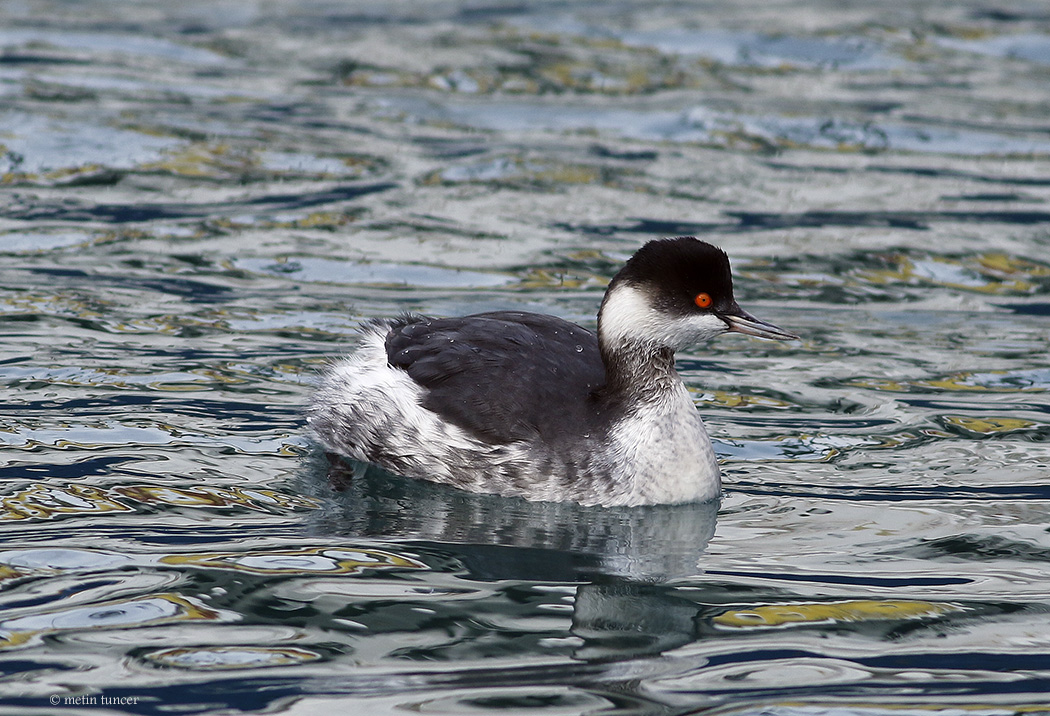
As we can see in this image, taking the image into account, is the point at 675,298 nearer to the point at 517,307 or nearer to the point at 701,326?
the point at 701,326

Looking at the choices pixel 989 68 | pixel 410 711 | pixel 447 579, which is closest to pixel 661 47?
pixel 989 68

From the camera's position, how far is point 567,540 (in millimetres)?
6211

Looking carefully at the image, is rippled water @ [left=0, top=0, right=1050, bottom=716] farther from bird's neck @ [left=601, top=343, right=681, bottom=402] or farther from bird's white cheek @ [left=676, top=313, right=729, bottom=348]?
bird's white cheek @ [left=676, top=313, right=729, bottom=348]

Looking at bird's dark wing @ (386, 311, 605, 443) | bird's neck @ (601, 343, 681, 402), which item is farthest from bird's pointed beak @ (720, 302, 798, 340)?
bird's dark wing @ (386, 311, 605, 443)

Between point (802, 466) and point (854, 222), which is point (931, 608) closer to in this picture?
point (802, 466)

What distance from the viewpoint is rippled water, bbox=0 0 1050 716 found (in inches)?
197

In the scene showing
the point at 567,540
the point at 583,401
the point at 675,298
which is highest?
the point at 675,298

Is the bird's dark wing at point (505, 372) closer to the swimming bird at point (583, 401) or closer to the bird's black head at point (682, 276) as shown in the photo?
the swimming bird at point (583, 401)

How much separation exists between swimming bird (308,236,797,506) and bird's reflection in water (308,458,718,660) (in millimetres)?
120

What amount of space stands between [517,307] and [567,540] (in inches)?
143

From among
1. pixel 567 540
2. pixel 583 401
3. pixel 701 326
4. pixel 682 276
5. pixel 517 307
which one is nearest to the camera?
pixel 567 540

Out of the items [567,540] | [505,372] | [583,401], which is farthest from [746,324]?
[567,540]

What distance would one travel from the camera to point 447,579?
5.63 metres

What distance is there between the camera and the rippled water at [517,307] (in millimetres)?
5000
